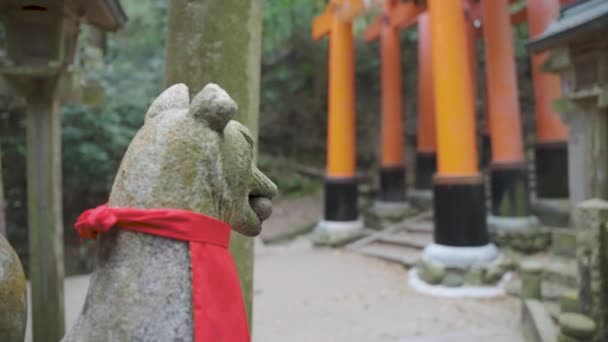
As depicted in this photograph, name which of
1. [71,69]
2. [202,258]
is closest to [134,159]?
[202,258]

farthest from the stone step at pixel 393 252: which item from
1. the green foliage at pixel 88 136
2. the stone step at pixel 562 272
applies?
the green foliage at pixel 88 136

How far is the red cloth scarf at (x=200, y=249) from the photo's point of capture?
1207mm

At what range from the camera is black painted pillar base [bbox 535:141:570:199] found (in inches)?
289

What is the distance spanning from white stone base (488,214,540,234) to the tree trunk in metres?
5.75

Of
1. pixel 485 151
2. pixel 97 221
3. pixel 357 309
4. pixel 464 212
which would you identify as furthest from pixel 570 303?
pixel 485 151

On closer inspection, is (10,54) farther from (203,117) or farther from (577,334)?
(577,334)

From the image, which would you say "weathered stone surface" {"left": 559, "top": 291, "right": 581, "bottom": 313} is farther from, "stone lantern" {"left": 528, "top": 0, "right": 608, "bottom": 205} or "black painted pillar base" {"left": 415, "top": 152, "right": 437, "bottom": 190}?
"black painted pillar base" {"left": 415, "top": 152, "right": 437, "bottom": 190}

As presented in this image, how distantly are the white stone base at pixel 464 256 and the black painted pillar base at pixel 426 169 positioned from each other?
3.86 m

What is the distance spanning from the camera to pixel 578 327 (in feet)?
10.1

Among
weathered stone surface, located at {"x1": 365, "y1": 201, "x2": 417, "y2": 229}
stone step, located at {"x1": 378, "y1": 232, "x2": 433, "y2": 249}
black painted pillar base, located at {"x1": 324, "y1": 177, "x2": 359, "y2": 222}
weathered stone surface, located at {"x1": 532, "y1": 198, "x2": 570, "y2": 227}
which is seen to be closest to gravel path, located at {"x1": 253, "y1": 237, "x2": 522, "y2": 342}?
stone step, located at {"x1": 378, "y1": 232, "x2": 433, "y2": 249}

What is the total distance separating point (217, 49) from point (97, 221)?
45.6 inches

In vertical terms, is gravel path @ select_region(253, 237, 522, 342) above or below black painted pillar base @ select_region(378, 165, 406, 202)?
below

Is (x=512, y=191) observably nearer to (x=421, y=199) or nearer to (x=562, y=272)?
(x=562, y=272)

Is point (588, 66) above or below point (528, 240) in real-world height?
above
